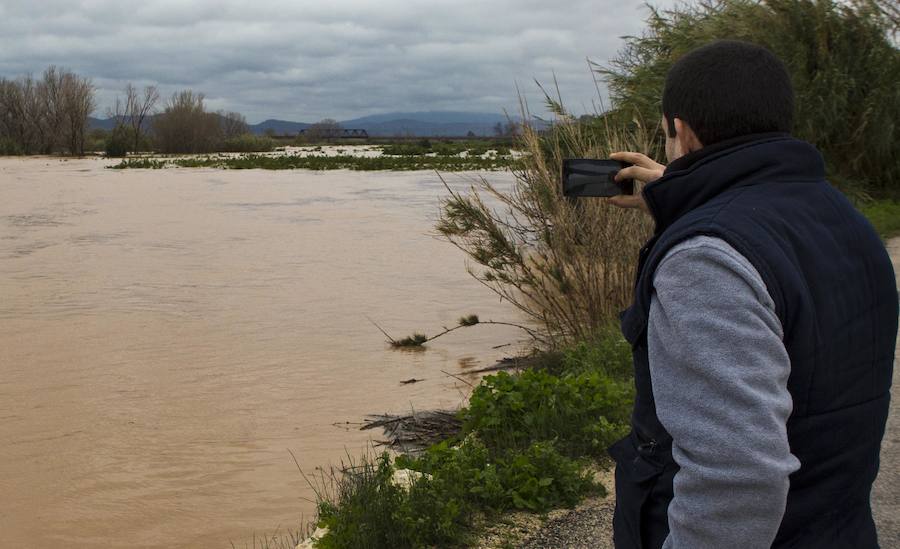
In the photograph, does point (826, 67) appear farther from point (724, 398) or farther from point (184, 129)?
point (184, 129)

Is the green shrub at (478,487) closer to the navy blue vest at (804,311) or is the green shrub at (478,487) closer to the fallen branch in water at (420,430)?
the fallen branch in water at (420,430)

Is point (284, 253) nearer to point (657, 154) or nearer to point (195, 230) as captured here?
Result: point (195, 230)

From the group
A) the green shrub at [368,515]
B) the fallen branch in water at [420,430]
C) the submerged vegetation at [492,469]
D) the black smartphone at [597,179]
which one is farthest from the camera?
the fallen branch in water at [420,430]

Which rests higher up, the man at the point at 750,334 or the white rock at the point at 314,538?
the man at the point at 750,334

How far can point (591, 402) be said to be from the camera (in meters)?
5.61

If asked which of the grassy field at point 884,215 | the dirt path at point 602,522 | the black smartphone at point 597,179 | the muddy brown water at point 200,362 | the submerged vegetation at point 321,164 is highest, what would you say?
the black smartphone at point 597,179

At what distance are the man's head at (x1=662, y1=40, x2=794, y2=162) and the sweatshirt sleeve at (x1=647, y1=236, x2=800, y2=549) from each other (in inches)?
11.2

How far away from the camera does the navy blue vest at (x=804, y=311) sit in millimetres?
1590

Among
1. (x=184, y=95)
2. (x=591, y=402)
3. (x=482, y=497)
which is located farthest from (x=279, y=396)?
(x=184, y=95)

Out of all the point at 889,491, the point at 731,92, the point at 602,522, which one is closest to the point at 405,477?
the point at 602,522

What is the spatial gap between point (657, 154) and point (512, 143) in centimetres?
190

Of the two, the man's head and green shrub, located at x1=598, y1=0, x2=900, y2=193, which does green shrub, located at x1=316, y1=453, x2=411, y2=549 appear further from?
green shrub, located at x1=598, y1=0, x2=900, y2=193

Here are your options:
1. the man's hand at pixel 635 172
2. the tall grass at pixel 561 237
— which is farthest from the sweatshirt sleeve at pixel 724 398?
the tall grass at pixel 561 237

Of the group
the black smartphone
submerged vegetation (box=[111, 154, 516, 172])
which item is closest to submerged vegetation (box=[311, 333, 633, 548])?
the black smartphone
